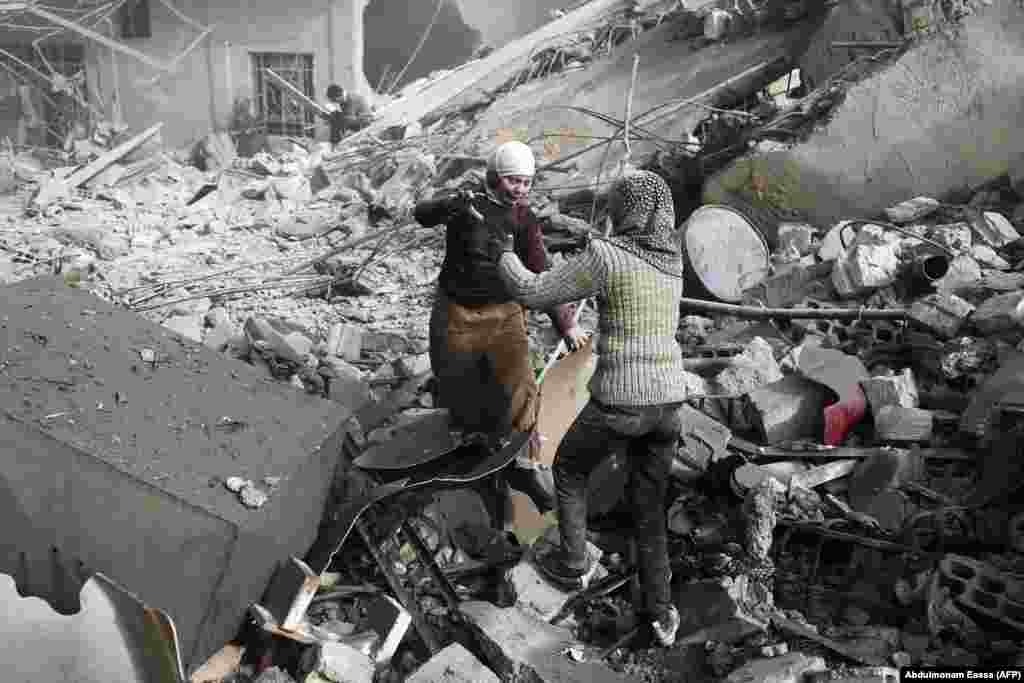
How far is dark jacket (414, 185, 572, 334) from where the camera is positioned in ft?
13.9

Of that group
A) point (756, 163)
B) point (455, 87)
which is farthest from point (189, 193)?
point (756, 163)

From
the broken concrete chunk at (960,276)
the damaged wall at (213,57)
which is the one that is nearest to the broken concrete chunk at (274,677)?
the broken concrete chunk at (960,276)

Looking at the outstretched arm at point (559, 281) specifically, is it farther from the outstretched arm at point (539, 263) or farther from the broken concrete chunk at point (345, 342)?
the broken concrete chunk at point (345, 342)

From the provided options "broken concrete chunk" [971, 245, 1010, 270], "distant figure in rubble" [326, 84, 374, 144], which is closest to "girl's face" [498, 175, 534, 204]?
"broken concrete chunk" [971, 245, 1010, 270]

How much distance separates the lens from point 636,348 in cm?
→ 330

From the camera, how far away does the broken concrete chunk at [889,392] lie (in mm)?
4883

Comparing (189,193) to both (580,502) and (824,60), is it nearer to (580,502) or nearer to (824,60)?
(824,60)

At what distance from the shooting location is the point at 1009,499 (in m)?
3.90

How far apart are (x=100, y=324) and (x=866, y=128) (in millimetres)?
6195

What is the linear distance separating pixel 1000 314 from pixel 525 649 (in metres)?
3.69

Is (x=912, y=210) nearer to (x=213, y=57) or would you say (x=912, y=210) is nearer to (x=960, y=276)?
(x=960, y=276)

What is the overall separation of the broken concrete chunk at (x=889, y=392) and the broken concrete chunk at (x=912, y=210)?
256 centimetres

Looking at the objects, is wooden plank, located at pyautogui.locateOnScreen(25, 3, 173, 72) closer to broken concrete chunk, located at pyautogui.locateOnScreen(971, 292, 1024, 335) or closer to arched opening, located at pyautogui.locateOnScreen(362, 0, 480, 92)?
Result: arched opening, located at pyautogui.locateOnScreen(362, 0, 480, 92)

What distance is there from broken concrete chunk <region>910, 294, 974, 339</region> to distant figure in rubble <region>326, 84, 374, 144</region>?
11122mm
